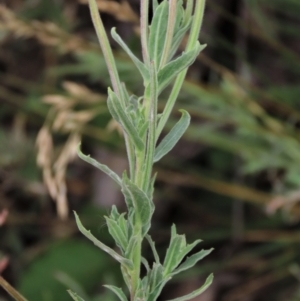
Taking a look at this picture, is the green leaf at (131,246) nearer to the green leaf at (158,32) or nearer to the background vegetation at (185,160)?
the green leaf at (158,32)

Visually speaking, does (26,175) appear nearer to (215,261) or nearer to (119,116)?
(215,261)

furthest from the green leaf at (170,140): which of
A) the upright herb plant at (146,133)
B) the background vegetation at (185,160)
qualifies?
the background vegetation at (185,160)

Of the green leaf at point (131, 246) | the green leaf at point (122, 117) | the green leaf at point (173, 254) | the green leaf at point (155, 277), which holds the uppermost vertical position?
the green leaf at point (122, 117)

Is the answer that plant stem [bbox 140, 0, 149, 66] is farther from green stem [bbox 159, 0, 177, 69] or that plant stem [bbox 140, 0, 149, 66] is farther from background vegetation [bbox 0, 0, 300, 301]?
background vegetation [bbox 0, 0, 300, 301]

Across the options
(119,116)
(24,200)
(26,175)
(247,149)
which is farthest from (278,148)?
(119,116)

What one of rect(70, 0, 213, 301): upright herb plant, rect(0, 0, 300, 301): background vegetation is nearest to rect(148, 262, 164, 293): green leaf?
rect(70, 0, 213, 301): upright herb plant

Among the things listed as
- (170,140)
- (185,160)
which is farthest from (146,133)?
(185,160)
